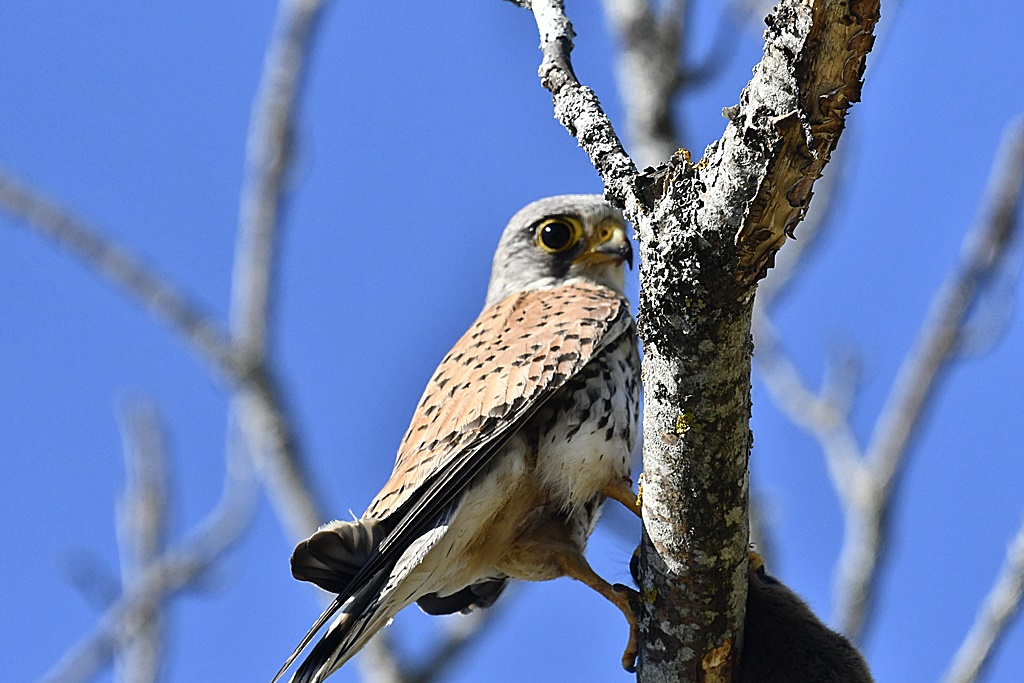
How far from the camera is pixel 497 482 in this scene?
3424 mm

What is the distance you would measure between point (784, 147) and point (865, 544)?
4.43 meters

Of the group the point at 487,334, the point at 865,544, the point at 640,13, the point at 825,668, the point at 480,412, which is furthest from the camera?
the point at 640,13

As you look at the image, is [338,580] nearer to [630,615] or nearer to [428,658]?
[630,615]

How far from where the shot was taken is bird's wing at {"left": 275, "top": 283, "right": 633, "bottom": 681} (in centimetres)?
299

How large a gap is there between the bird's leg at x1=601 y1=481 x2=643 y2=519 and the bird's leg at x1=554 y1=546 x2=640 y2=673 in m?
0.21

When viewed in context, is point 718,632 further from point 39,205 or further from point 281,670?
point 39,205

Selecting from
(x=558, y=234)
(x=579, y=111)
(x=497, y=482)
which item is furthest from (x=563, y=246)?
→ (x=579, y=111)

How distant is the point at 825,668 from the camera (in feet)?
10.3

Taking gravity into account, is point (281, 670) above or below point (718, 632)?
above

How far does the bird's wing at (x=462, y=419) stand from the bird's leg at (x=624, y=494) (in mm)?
364

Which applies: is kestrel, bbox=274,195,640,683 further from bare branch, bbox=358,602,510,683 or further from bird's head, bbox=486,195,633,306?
bare branch, bbox=358,602,510,683

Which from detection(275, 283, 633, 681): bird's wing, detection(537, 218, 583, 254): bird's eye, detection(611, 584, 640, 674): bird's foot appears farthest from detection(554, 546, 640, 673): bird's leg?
detection(537, 218, 583, 254): bird's eye

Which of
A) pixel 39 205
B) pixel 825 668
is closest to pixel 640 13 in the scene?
pixel 39 205

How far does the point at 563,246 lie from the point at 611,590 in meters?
A: 2.06
